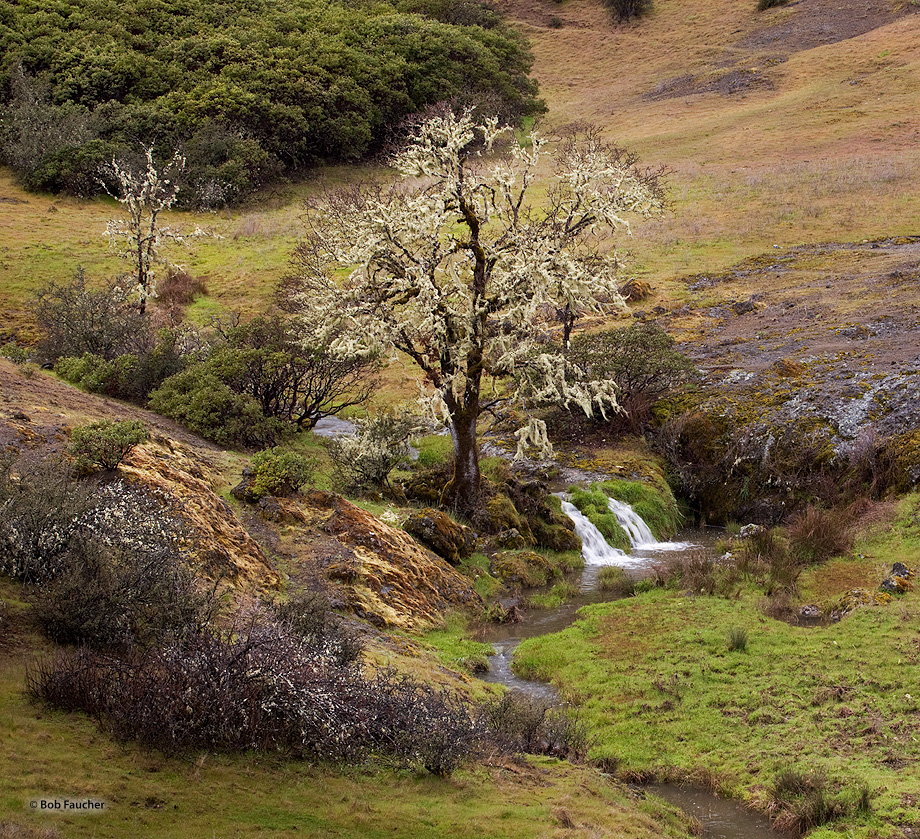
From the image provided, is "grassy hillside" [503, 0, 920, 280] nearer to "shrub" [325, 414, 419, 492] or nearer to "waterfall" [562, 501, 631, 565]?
"waterfall" [562, 501, 631, 565]

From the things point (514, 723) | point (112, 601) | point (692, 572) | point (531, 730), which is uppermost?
point (112, 601)

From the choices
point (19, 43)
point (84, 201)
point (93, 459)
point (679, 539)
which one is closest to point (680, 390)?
point (679, 539)

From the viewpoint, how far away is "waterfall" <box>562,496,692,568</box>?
17.4 metres

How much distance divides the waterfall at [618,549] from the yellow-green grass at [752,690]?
3.24 metres

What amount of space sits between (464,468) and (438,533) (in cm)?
235

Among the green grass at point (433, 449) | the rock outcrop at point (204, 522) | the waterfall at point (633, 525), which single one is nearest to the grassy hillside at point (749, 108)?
the green grass at point (433, 449)

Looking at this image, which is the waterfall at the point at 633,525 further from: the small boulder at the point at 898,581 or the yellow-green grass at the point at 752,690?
the small boulder at the point at 898,581

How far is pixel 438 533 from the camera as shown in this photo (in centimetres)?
1504

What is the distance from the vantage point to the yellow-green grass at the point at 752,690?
8.60 meters

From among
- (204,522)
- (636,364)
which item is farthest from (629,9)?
(204,522)

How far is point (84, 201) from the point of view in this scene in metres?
39.2

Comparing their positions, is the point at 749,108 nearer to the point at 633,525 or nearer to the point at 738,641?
the point at 633,525

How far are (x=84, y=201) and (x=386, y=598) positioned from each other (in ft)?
108

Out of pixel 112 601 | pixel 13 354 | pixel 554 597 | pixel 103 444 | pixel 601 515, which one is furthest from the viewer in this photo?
pixel 601 515
